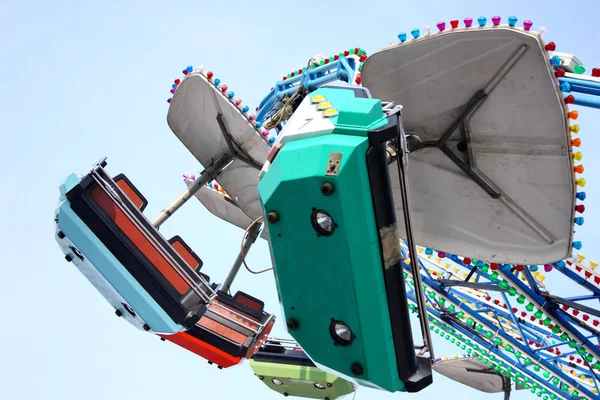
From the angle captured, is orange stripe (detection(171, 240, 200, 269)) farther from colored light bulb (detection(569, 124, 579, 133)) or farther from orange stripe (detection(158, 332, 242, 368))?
colored light bulb (detection(569, 124, 579, 133))

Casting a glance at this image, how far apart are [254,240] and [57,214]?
145 inches

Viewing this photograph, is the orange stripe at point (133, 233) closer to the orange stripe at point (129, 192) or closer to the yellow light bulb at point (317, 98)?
the orange stripe at point (129, 192)

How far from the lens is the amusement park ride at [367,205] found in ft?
20.5

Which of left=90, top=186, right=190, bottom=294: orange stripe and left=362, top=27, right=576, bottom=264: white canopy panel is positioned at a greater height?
left=90, top=186, right=190, bottom=294: orange stripe

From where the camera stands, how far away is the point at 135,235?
7.95 metres

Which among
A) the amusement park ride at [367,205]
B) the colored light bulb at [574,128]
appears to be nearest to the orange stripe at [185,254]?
the amusement park ride at [367,205]

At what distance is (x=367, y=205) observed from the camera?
6117 mm

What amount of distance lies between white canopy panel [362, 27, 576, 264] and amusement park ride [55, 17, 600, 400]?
2cm

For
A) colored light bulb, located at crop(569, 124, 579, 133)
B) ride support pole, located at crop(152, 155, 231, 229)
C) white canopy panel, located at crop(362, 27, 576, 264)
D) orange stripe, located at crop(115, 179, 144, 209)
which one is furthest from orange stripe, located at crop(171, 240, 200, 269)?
colored light bulb, located at crop(569, 124, 579, 133)

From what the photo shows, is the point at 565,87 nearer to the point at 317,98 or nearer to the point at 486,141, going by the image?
the point at 486,141

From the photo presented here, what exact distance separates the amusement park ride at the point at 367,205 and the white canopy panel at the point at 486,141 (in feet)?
0.05

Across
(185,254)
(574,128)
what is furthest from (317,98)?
(574,128)

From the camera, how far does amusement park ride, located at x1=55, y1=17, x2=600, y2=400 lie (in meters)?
6.26

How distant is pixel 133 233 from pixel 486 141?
4.05 meters
